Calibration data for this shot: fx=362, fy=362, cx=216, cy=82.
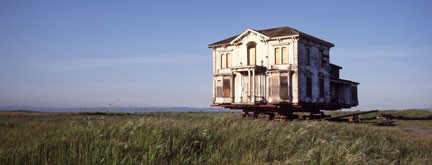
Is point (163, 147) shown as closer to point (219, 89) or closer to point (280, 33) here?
point (280, 33)

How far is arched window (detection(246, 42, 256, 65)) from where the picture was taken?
31.6m

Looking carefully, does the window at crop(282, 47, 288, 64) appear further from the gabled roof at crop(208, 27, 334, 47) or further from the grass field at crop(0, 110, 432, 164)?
the grass field at crop(0, 110, 432, 164)

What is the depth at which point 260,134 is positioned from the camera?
10.3 m

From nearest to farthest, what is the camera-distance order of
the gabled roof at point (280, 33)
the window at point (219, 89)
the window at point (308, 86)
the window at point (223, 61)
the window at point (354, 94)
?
1. the gabled roof at point (280, 33)
2. the window at point (308, 86)
3. the window at point (219, 89)
4. the window at point (223, 61)
5. the window at point (354, 94)

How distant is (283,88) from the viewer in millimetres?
29391

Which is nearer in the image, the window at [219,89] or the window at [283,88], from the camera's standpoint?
the window at [283,88]

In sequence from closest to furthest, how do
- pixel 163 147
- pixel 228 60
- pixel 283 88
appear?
pixel 163 147, pixel 283 88, pixel 228 60

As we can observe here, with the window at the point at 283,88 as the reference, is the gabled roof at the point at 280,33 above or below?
above

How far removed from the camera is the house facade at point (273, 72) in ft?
95.5

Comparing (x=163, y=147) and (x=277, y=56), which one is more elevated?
(x=277, y=56)

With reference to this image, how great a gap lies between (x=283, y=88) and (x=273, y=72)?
1601 mm

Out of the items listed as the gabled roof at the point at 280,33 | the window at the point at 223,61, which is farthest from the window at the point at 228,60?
the gabled roof at the point at 280,33

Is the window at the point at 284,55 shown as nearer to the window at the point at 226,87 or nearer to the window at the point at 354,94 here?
the window at the point at 226,87

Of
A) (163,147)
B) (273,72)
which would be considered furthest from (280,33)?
(163,147)
